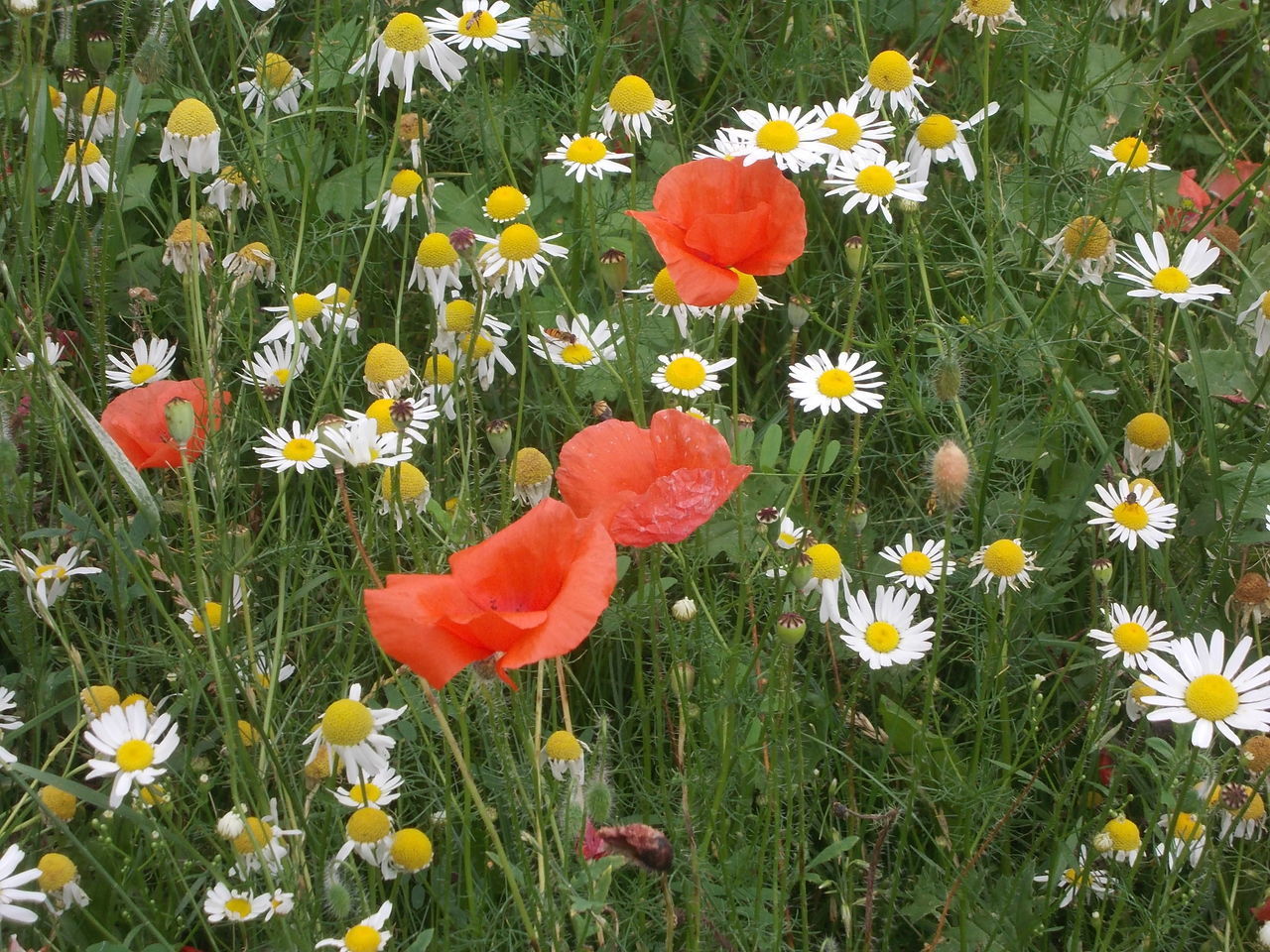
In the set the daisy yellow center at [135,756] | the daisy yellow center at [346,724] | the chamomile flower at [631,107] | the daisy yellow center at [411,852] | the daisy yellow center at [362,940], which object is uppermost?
the chamomile flower at [631,107]

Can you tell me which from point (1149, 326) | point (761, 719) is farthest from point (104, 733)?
point (1149, 326)

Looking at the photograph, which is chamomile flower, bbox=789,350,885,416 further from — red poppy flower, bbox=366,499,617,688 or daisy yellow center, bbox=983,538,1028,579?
red poppy flower, bbox=366,499,617,688

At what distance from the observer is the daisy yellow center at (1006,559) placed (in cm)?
194

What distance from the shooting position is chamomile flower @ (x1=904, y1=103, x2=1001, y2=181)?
2244 mm

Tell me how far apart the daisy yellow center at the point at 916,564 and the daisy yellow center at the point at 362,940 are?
3.18ft

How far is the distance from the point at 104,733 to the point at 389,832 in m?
0.34

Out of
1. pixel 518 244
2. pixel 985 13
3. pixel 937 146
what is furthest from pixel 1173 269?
pixel 518 244

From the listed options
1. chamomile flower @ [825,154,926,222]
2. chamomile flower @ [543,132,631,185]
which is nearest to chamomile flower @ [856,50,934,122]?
chamomile flower @ [825,154,926,222]

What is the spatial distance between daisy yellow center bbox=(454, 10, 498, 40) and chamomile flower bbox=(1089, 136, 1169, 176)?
105 centimetres

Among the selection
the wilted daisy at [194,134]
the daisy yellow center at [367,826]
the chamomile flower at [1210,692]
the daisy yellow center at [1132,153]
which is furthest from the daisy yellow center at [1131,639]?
the wilted daisy at [194,134]

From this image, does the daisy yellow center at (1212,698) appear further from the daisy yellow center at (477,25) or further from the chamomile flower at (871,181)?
the daisy yellow center at (477,25)

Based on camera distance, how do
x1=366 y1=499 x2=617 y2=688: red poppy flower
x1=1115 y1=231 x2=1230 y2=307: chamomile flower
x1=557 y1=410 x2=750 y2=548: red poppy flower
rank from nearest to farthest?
x1=366 y1=499 x2=617 y2=688: red poppy flower < x1=557 y1=410 x2=750 y2=548: red poppy flower < x1=1115 y1=231 x2=1230 y2=307: chamomile flower

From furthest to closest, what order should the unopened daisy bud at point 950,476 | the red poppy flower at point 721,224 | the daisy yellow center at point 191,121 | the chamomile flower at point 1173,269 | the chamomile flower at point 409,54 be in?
the chamomile flower at point 409,54 → the chamomile flower at point 1173,269 → the daisy yellow center at point 191,121 → the red poppy flower at point 721,224 → the unopened daisy bud at point 950,476

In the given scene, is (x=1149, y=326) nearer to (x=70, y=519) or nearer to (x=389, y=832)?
(x=389, y=832)
